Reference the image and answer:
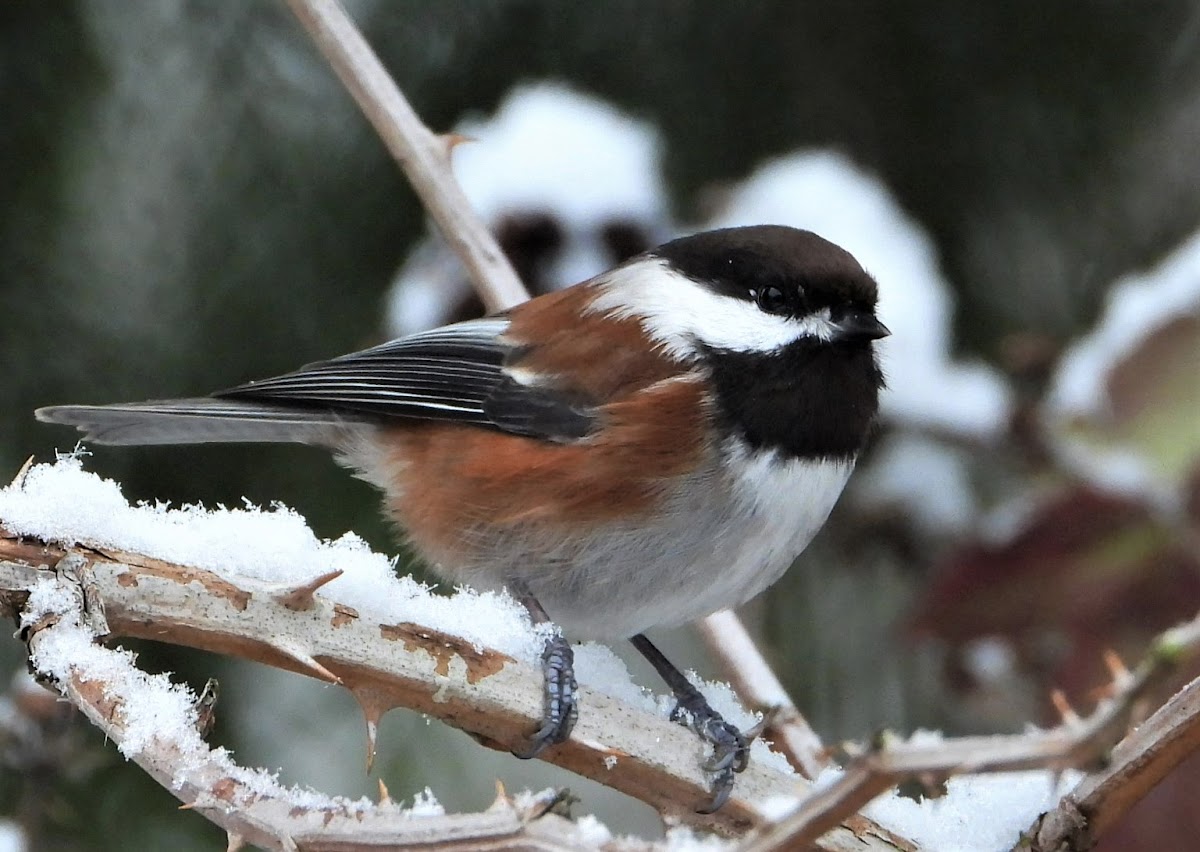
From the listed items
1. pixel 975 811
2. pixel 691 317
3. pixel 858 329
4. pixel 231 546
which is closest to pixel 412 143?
pixel 691 317

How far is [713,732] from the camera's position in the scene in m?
1.56

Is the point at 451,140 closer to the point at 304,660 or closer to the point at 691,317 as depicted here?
the point at 691,317

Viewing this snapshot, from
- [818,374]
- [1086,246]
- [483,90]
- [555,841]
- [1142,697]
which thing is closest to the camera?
[1142,697]

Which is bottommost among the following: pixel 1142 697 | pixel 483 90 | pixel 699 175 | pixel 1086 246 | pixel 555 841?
pixel 1142 697

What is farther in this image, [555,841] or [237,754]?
[237,754]

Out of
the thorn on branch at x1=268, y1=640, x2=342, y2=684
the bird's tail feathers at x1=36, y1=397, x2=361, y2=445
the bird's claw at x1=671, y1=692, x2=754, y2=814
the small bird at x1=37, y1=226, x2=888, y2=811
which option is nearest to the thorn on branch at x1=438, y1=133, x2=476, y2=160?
the small bird at x1=37, y1=226, x2=888, y2=811

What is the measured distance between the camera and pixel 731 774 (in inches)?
54.4

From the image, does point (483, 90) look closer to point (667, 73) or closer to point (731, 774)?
point (667, 73)

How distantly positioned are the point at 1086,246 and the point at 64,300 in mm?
2049

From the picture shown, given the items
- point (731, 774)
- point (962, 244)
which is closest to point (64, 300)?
point (731, 774)

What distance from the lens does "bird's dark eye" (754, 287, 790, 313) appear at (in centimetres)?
186

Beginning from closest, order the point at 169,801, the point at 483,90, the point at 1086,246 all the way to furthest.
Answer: the point at 169,801 → the point at 483,90 → the point at 1086,246

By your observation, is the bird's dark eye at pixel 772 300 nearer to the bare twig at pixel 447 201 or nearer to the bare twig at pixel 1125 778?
the bare twig at pixel 447 201

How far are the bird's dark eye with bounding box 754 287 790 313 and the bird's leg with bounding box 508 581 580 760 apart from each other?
56cm
